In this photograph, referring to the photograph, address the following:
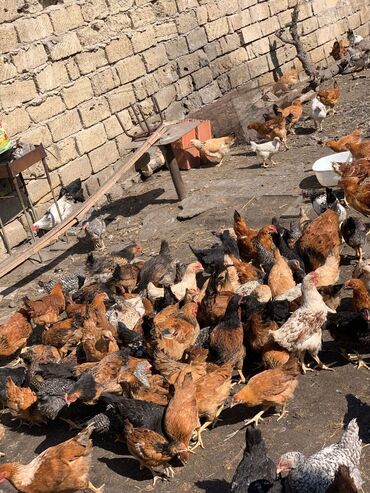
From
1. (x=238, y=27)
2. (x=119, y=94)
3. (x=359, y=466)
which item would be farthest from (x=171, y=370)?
(x=238, y=27)

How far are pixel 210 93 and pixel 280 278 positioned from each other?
28.4 ft

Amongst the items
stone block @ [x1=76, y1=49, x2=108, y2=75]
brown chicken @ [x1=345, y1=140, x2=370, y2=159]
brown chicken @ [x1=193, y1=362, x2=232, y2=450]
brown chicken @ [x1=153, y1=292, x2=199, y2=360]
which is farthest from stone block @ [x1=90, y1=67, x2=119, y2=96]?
brown chicken @ [x1=193, y1=362, x2=232, y2=450]

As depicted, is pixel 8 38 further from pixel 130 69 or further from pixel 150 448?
pixel 150 448

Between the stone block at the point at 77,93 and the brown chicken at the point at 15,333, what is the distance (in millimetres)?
4988

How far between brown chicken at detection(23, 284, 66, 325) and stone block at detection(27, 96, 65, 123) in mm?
4030

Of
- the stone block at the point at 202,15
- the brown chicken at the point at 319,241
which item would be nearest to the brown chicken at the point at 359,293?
the brown chicken at the point at 319,241

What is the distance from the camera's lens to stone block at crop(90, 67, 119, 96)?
1150 centimetres

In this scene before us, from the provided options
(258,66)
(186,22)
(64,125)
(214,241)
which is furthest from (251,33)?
(214,241)

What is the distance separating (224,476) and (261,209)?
533 cm

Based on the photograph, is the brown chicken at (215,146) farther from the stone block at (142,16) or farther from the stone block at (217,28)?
the stone block at (217,28)

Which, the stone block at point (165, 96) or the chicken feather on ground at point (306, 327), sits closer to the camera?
the chicken feather on ground at point (306, 327)

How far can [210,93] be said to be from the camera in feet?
46.7

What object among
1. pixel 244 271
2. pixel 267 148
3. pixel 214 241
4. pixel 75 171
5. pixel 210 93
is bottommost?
pixel 214 241

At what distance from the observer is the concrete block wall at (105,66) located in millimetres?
10266
